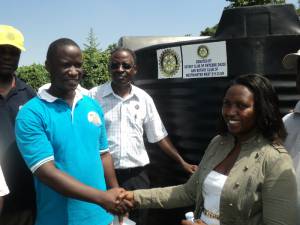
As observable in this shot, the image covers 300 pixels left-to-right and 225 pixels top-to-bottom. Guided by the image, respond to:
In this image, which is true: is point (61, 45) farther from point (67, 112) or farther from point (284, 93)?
point (284, 93)

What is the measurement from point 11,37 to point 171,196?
1422mm

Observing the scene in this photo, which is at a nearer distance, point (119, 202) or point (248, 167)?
point (248, 167)

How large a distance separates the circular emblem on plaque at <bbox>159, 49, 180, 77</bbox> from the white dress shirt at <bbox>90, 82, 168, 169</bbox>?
32cm

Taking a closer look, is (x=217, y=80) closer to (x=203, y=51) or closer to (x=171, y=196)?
(x=203, y=51)

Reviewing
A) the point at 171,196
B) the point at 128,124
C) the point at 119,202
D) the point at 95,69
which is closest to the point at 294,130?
the point at 171,196

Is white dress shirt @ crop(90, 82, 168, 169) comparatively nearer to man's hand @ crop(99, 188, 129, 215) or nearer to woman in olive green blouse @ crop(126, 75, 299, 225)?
man's hand @ crop(99, 188, 129, 215)

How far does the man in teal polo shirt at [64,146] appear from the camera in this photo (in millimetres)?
2098

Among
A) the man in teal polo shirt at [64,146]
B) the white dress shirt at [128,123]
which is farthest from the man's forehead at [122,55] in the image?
the man in teal polo shirt at [64,146]

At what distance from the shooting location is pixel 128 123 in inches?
136

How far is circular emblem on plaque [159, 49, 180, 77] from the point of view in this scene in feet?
11.6

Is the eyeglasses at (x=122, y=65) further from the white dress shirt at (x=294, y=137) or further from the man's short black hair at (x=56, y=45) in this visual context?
the white dress shirt at (x=294, y=137)

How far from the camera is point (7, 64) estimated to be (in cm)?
264

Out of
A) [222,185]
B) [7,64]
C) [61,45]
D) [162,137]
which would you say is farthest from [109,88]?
[222,185]

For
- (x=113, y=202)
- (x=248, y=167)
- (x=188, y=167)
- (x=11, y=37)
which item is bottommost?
(x=188, y=167)
